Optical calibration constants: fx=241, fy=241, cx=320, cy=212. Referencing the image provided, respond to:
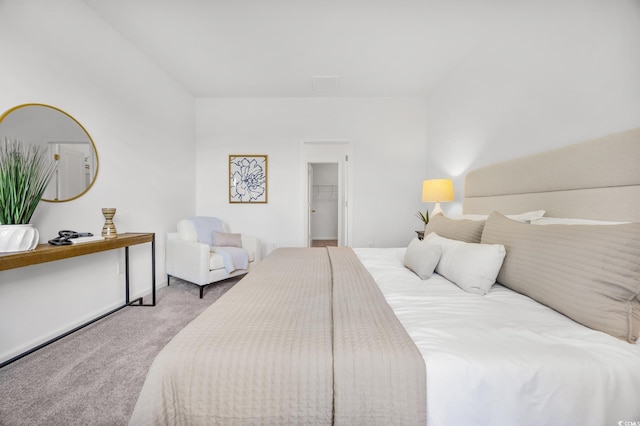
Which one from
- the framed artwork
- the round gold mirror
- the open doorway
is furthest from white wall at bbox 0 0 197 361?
the open doorway

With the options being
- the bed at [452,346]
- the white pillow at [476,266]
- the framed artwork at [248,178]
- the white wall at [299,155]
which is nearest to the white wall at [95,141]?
the white wall at [299,155]

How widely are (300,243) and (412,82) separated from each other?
2902 mm

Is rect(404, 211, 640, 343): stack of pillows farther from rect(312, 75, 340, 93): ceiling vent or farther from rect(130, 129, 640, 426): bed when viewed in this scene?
rect(312, 75, 340, 93): ceiling vent

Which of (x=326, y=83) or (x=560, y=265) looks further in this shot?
(x=326, y=83)

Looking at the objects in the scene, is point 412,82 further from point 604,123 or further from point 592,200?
point 592,200

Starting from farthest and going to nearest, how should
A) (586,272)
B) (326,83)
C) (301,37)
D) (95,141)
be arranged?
(326,83)
(301,37)
(95,141)
(586,272)

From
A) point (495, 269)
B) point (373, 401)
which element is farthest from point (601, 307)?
point (373, 401)

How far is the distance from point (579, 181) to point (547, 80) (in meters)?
0.81

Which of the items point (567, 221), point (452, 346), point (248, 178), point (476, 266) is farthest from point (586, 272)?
point (248, 178)

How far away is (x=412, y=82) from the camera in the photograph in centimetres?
338

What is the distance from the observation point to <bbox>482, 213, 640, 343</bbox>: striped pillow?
808mm

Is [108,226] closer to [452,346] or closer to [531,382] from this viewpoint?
[452,346]

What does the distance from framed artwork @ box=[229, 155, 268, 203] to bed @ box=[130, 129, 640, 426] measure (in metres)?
2.93

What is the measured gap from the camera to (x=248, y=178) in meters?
3.98
